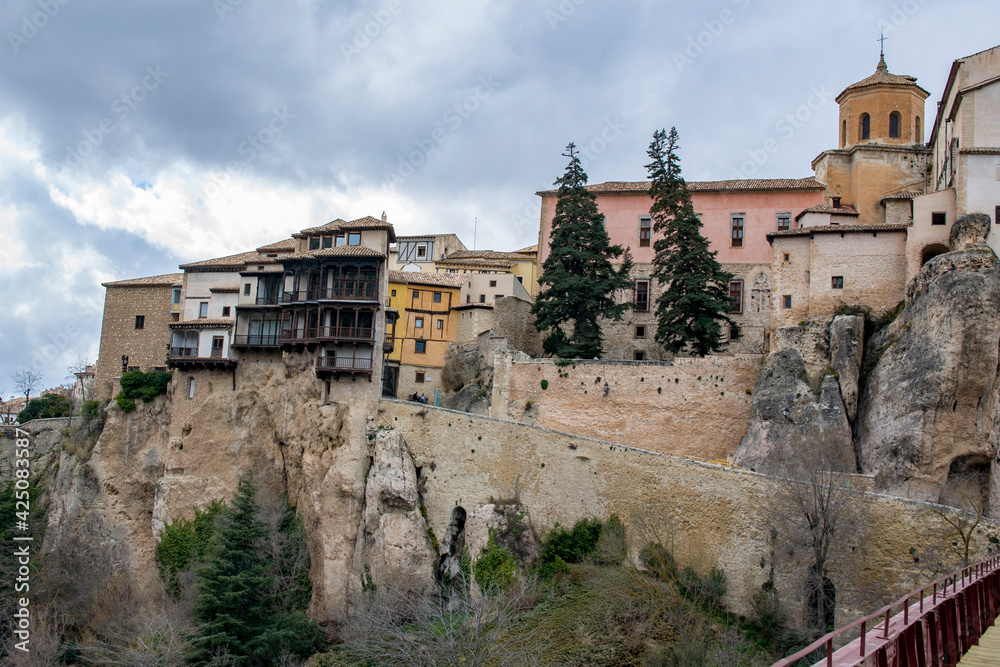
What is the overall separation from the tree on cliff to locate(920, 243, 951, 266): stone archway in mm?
29118

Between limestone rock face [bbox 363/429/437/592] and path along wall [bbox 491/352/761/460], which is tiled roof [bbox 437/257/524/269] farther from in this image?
limestone rock face [bbox 363/429/437/592]

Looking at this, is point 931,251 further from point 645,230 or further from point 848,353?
point 645,230

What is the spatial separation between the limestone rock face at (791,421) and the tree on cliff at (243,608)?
18649 mm

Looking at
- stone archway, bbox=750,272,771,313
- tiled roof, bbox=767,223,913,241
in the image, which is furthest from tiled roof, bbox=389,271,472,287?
tiled roof, bbox=767,223,913,241

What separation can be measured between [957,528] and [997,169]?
1746 cm

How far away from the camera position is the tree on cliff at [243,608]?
29.1 metres

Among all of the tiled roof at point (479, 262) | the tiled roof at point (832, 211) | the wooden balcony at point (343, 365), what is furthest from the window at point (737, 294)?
the wooden balcony at point (343, 365)

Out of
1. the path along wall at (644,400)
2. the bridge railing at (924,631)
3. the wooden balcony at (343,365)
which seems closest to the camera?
the bridge railing at (924,631)

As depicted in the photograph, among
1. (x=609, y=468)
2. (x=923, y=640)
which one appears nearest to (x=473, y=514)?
(x=609, y=468)

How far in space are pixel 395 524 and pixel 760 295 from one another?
24.1 metres

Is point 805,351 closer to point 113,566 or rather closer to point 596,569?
point 596,569

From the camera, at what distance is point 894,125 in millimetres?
43406

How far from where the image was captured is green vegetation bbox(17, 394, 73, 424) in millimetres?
57294

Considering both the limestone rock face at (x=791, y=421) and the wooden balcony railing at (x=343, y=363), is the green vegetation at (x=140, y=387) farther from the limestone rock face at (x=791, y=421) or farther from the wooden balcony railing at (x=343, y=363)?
the limestone rock face at (x=791, y=421)
